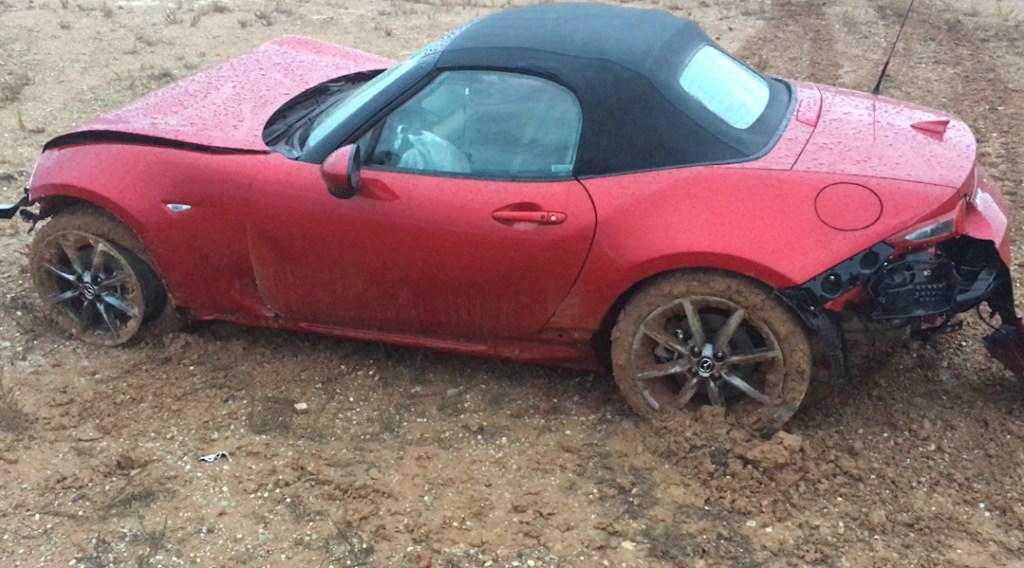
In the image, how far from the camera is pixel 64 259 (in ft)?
15.6

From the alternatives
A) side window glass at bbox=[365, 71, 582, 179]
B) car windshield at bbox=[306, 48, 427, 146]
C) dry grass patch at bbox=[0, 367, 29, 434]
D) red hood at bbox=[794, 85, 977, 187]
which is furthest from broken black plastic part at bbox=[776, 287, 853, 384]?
dry grass patch at bbox=[0, 367, 29, 434]

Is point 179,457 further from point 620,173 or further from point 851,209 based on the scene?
point 851,209

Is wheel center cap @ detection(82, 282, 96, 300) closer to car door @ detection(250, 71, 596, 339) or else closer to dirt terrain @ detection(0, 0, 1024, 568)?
dirt terrain @ detection(0, 0, 1024, 568)

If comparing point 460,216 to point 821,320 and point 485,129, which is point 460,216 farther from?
point 821,320

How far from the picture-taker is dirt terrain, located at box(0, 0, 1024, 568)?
11.5 ft

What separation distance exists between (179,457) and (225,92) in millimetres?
1851

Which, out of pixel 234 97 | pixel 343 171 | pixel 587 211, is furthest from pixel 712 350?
pixel 234 97

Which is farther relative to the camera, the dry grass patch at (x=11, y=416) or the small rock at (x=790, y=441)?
the dry grass patch at (x=11, y=416)

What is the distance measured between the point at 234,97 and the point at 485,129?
4.96ft

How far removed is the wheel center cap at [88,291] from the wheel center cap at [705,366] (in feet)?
9.53

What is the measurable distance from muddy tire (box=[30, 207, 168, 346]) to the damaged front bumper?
9.58 ft

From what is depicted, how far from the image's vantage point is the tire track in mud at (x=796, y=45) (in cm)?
926

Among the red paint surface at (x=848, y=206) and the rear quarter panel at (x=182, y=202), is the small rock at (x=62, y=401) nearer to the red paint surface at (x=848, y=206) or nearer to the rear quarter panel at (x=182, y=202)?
the rear quarter panel at (x=182, y=202)

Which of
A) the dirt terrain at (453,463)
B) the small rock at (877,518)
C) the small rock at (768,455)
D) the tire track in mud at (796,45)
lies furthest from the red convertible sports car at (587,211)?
the tire track in mud at (796,45)
